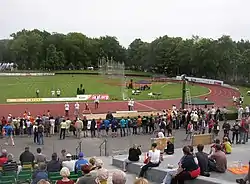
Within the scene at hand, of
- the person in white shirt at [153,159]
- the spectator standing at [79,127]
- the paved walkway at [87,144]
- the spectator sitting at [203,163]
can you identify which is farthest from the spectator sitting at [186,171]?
the spectator standing at [79,127]

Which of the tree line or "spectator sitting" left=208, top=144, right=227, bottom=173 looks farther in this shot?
the tree line

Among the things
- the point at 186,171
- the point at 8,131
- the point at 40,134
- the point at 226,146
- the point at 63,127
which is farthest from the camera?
the point at 63,127

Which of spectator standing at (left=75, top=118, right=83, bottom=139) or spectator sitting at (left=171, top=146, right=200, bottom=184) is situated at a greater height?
spectator sitting at (left=171, top=146, right=200, bottom=184)

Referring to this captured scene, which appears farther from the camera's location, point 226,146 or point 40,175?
point 226,146

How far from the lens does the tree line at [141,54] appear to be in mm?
88562

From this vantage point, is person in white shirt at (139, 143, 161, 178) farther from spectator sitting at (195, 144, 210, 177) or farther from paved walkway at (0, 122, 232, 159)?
paved walkway at (0, 122, 232, 159)

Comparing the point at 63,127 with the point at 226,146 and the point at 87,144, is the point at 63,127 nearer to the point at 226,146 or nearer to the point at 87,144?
the point at 87,144

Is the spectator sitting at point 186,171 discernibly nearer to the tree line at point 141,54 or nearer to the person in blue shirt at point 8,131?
the person in blue shirt at point 8,131

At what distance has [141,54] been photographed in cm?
12825

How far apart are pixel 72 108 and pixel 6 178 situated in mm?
28849

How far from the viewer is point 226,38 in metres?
88.9

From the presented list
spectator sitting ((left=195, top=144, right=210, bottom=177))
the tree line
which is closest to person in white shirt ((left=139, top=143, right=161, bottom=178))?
spectator sitting ((left=195, top=144, right=210, bottom=177))

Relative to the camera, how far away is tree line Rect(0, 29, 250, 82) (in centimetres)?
8856

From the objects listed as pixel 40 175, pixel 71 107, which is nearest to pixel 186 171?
pixel 40 175
